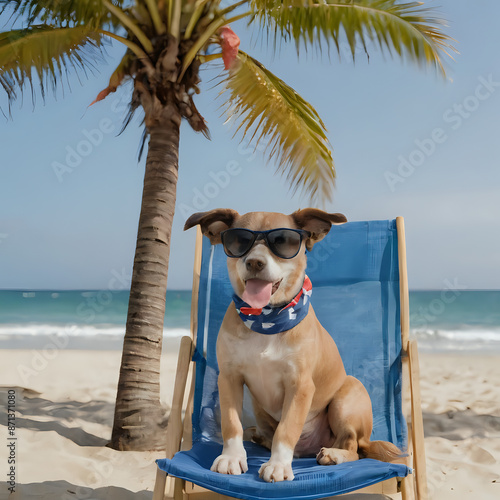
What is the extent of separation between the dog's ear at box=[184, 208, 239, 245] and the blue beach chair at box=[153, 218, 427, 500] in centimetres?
60

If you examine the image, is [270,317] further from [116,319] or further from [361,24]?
[116,319]

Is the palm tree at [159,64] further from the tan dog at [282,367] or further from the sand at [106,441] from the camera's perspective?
the tan dog at [282,367]

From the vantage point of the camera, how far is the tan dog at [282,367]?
2051 millimetres

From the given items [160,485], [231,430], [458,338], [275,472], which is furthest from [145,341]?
[458,338]

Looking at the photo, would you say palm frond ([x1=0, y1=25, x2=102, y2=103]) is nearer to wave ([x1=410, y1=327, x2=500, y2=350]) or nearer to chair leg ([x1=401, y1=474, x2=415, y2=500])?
chair leg ([x1=401, y1=474, x2=415, y2=500])

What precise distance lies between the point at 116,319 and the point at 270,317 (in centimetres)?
1678

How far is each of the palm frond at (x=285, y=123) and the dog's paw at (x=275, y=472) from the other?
3.21 m

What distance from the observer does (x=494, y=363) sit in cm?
1051

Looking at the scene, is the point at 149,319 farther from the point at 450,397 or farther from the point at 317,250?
the point at 450,397

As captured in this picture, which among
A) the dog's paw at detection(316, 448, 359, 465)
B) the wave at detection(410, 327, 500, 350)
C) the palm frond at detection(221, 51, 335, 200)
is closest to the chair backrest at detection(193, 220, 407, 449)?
the dog's paw at detection(316, 448, 359, 465)

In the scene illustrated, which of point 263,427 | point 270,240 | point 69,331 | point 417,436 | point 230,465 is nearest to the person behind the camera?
point 230,465

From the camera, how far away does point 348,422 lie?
2256 millimetres

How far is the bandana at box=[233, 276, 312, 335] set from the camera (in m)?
2.11

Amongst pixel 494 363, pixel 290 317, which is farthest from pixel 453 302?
pixel 290 317
